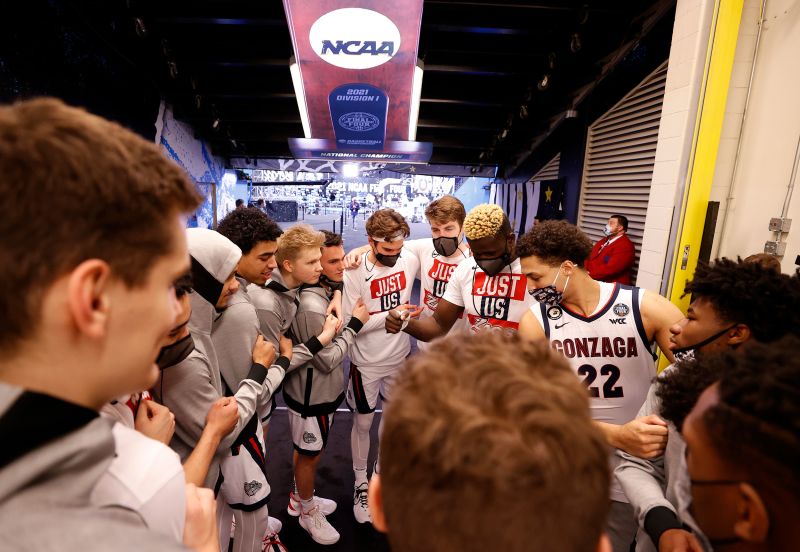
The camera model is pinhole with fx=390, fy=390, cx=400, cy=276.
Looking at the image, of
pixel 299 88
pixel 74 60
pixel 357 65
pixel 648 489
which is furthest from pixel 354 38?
pixel 648 489

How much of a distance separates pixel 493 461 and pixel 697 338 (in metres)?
1.57

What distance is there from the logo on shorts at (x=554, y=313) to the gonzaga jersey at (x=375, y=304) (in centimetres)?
138

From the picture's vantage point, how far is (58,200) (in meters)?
0.54

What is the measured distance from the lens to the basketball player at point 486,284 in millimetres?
2566

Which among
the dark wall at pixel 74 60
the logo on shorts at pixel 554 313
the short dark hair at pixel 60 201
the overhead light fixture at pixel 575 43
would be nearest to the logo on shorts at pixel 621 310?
the logo on shorts at pixel 554 313

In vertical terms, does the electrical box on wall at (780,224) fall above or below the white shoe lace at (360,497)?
above

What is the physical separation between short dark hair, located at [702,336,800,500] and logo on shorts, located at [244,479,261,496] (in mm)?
1915

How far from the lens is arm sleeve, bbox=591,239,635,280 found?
199 inches

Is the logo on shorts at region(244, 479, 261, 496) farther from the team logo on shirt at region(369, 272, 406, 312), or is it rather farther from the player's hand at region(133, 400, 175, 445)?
the team logo on shirt at region(369, 272, 406, 312)

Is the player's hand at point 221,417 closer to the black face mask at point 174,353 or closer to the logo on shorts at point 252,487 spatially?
the black face mask at point 174,353

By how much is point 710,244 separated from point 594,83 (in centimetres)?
447

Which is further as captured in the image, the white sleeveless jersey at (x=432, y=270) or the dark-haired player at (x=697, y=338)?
the white sleeveless jersey at (x=432, y=270)

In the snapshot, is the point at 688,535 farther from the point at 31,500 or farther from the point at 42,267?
the point at 42,267

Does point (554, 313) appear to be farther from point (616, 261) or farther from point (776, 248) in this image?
point (616, 261)
